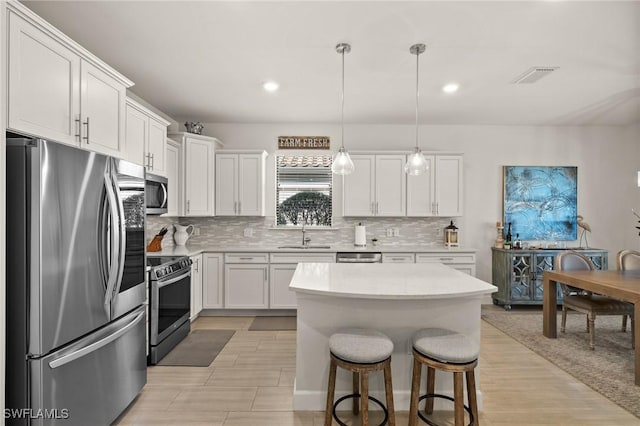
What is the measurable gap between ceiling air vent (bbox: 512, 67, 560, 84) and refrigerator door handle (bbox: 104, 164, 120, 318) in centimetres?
362

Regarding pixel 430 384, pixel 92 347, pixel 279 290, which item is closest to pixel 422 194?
pixel 279 290

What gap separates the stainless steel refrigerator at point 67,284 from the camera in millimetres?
1566

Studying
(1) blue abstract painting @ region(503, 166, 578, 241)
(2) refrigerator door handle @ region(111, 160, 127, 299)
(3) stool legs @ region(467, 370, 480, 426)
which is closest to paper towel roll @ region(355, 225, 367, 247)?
(1) blue abstract painting @ region(503, 166, 578, 241)

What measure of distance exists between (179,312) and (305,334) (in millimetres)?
1846

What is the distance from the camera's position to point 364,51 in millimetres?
2805

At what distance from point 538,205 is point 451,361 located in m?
4.31

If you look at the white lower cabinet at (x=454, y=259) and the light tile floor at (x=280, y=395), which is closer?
the light tile floor at (x=280, y=395)

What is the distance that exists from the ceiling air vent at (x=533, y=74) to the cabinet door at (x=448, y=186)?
4.83 ft

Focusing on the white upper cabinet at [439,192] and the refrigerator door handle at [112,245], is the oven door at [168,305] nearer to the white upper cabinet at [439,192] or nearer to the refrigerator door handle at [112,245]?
the refrigerator door handle at [112,245]

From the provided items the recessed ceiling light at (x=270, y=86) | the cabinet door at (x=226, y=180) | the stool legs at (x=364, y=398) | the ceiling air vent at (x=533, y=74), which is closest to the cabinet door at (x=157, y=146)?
the cabinet door at (x=226, y=180)

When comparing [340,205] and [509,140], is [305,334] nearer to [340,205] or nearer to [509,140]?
[340,205]

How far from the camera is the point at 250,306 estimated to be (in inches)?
172

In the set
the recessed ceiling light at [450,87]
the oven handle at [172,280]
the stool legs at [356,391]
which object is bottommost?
the stool legs at [356,391]

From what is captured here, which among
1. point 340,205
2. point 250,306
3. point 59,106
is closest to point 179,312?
point 250,306
